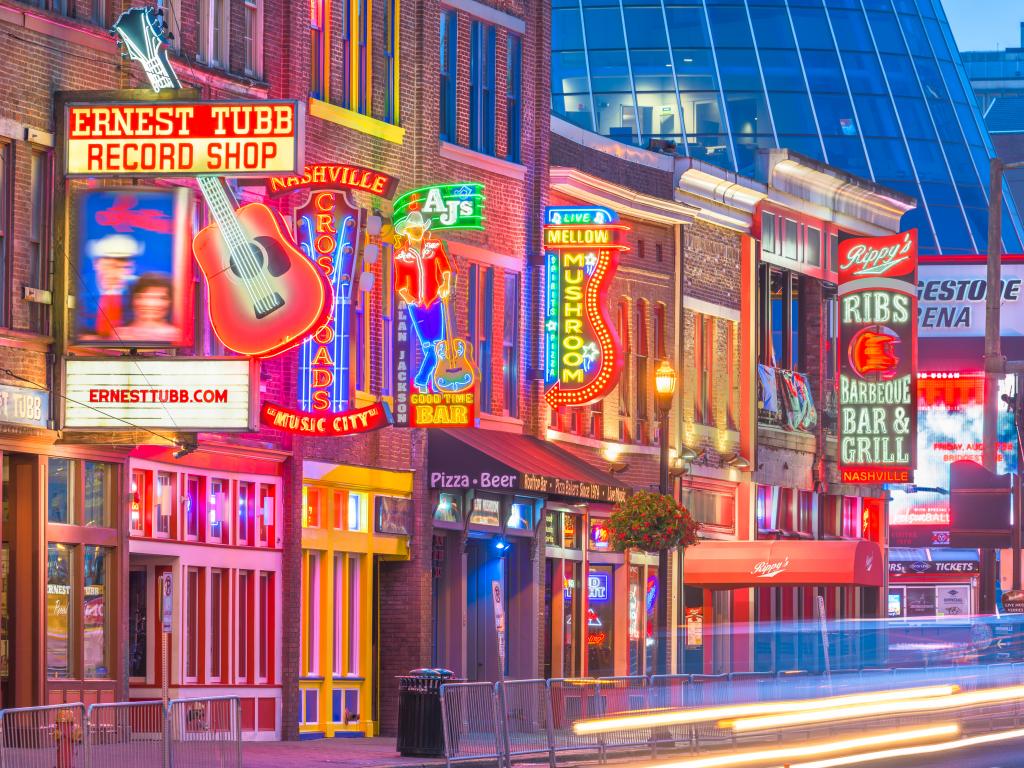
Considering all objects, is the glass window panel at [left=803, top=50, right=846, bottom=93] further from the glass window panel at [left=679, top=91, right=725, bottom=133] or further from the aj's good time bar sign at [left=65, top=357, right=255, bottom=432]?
the aj's good time bar sign at [left=65, top=357, right=255, bottom=432]

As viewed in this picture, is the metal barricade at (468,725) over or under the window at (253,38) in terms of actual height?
under

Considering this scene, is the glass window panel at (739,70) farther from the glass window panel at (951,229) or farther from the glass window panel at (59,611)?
the glass window panel at (59,611)

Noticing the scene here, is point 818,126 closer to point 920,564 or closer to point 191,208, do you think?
point 920,564

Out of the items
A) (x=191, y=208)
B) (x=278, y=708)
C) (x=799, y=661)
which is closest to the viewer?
(x=191, y=208)

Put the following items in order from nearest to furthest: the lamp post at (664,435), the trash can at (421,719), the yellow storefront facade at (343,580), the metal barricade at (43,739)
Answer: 1. the metal barricade at (43,739)
2. the trash can at (421,719)
3. the yellow storefront facade at (343,580)
4. the lamp post at (664,435)

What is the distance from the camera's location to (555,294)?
130 feet

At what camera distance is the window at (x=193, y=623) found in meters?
30.8

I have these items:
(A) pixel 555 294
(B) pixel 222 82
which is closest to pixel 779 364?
(A) pixel 555 294

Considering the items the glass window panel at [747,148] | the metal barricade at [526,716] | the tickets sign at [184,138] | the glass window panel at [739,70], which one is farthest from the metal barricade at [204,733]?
the glass window panel at [739,70]

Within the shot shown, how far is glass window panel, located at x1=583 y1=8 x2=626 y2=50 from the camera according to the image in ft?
265

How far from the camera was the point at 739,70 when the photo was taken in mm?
80000

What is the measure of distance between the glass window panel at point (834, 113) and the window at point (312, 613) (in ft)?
160

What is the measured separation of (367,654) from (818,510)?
21536 mm

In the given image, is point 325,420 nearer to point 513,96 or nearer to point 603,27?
point 513,96
